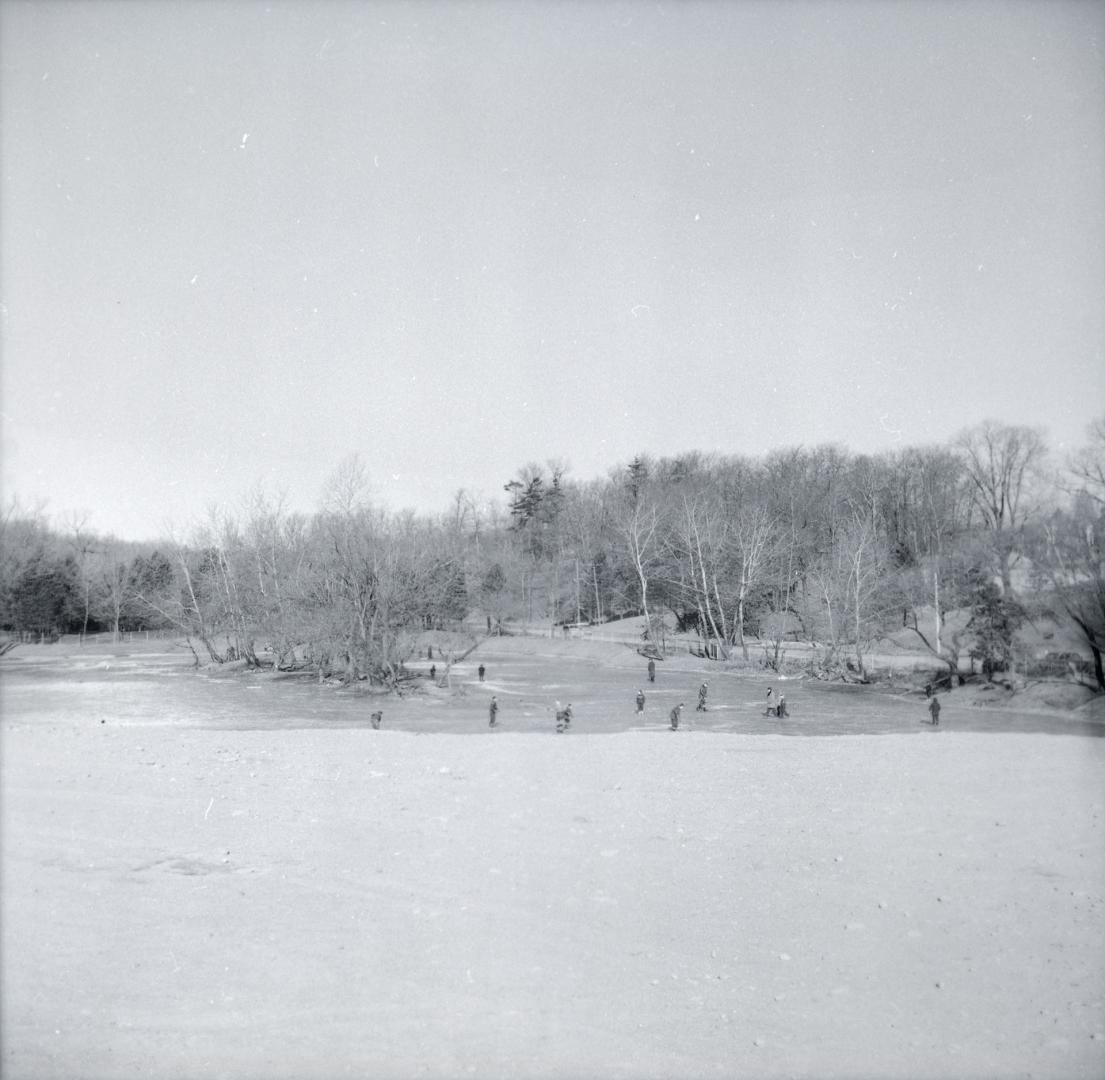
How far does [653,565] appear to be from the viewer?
5259cm

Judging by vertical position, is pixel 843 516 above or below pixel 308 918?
above

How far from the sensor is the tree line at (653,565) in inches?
937

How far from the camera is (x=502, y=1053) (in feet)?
19.3

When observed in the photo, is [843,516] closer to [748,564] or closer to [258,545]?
[748,564]

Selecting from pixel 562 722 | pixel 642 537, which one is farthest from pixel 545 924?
pixel 642 537

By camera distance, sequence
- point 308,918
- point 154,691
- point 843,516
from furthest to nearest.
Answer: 1. point 843,516
2. point 154,691
3. point 308,918

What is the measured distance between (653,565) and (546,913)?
44948 mm

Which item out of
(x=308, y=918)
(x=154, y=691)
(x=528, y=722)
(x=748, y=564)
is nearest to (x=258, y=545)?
(x=154, y=691)

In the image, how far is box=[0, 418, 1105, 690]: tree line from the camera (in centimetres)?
2380

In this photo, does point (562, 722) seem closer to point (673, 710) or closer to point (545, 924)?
point (673, 710)

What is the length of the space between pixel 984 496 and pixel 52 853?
2955 centimetres

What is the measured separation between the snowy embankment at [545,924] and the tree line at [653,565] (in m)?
7.53

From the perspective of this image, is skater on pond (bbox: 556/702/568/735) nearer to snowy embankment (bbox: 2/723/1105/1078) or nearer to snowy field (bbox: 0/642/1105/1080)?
snowy field (bbox: 0/642/1105/1080)

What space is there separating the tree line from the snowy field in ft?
23.1
